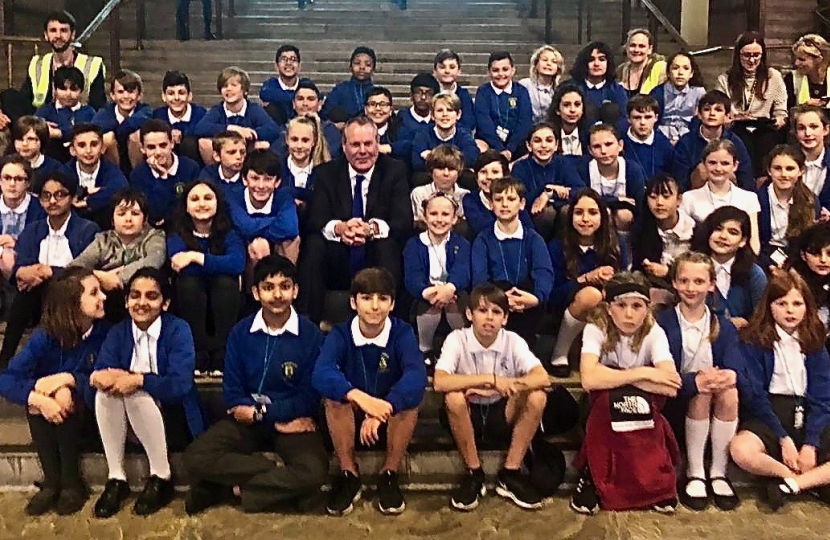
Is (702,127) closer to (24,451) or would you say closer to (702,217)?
(702,217)

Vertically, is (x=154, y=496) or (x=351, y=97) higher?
(x=351, y=97)

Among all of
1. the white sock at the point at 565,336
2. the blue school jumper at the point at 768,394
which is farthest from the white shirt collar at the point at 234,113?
the blue school jumper at the point at 768,394

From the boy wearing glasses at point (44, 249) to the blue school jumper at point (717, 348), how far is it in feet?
8.31

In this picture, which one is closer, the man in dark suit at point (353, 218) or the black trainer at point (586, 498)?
the black trainer at point (586, 498)

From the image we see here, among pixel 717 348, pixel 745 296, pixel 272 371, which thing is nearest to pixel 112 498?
pixel 272 371

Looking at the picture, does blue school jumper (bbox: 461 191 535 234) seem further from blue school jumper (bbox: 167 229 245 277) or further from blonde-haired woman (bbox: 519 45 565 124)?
blonde-haired woman (bbox: 519 45 565 124)

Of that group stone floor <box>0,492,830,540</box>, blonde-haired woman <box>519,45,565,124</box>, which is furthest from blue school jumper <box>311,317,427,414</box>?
blonde-haired woman <box>519,45,565,124</box>

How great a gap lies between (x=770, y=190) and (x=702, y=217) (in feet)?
→ 1.47

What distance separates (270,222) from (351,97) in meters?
1.95

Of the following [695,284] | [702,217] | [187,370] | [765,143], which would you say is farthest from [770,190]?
[187,370]

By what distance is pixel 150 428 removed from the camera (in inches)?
120

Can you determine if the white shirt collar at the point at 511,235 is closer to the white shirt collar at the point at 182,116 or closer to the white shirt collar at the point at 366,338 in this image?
the white shirt collar at the point at 366,338

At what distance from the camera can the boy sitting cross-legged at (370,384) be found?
2992 mm

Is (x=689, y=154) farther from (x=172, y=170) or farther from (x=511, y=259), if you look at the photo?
(x=172, y=170)
